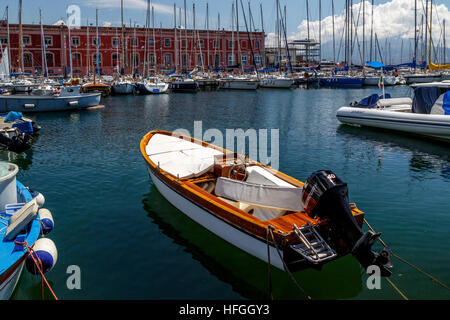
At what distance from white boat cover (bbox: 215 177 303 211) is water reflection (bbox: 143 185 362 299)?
1185mm

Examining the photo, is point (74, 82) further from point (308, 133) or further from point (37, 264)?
point (37, 264)

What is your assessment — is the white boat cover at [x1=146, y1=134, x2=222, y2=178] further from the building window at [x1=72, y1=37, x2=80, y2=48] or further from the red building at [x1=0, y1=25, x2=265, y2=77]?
the building window at [x1=72, y1=37, x2=80, y2=48]

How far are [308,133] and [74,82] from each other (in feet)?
115

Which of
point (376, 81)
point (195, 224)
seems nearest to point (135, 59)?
point (376, 81)

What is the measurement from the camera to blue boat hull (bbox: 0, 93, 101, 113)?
109ft

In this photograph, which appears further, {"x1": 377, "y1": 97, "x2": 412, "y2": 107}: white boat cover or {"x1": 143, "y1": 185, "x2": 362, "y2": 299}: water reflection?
{"x1": 377, "y1": 97, "x2": 412, "y2": 107}: white boat cover

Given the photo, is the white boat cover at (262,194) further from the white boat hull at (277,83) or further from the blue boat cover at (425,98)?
the white boat hull at (277,83)

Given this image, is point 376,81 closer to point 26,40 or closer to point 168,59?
point 168,59

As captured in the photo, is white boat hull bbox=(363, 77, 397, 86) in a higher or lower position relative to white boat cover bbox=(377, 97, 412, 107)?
higher

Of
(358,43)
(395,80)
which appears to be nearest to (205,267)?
(395,80)

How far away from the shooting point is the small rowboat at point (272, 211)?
263 inches

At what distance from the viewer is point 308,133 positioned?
24391 millimetres

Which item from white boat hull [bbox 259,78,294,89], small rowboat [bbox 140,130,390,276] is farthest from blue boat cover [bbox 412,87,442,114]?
white boat hull [bbox 259,78,294,89]

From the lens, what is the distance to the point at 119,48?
74125 mm
